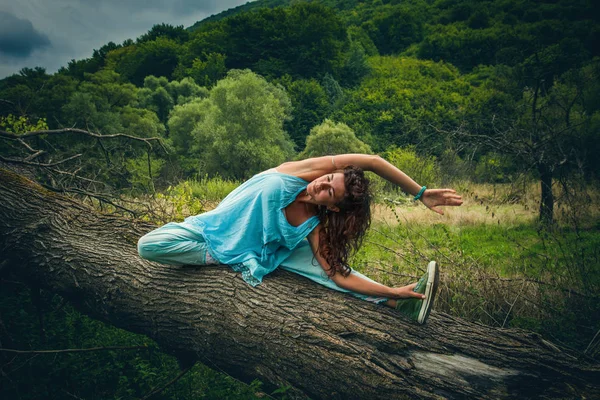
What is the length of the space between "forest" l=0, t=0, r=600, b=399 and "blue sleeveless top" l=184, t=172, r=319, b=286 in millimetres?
164

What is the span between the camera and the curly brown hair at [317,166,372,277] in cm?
272

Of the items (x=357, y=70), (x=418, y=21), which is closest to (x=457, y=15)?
(x=418, y=21)

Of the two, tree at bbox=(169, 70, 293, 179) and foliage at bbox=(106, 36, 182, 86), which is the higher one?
foliage at bbox=(106, 36, 182, 86)

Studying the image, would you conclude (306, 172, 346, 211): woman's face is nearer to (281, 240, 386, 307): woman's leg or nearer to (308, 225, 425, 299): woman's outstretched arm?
(308, 225, 425, 299): woman's outstretched arm

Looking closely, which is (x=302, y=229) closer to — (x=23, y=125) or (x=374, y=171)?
(x=374, y=171)

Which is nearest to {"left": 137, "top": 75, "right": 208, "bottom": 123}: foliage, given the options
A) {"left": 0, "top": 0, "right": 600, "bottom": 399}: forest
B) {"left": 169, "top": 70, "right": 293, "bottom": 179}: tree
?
{"left": 0, "top": 0, "right": 600, "bottom": 399}: forest

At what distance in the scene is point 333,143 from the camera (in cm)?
2972

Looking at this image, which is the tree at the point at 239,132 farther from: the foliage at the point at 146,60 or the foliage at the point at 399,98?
the foliage at the point at 146,60

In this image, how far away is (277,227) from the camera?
284cm

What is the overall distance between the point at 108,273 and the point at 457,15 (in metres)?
74.2

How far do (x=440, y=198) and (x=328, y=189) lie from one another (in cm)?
90

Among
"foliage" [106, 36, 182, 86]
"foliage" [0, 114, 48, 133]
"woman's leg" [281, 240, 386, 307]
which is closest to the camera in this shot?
"woman's leg" [281, 240, 386, 307]

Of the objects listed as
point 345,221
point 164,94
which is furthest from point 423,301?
point 164,94

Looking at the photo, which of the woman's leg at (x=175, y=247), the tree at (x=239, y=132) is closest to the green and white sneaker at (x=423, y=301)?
the woman's leg at (x=175, y=247)
